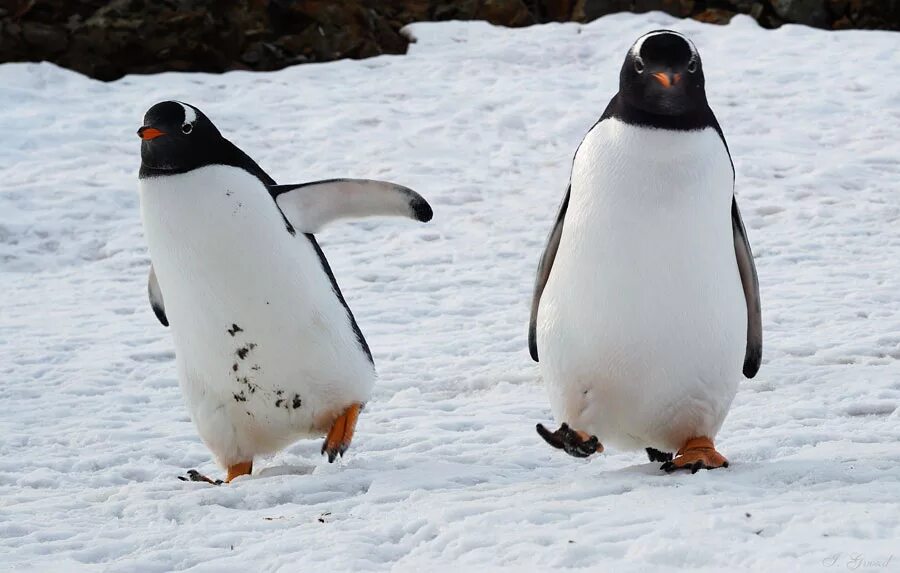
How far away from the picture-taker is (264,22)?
11.2m

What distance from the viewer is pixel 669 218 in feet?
10.7

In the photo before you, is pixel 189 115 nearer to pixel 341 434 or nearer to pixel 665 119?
pixel 341 434

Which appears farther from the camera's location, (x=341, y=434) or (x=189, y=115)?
(x=341, y=434)

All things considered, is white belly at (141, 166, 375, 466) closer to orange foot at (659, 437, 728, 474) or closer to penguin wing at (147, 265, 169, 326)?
penguin wing at (147, 265, 169, 326)

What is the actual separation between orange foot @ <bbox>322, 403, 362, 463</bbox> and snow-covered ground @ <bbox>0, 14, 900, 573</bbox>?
5 cm

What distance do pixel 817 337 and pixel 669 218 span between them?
230cm

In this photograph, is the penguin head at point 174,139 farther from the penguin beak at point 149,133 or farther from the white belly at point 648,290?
the white belly at point 648,290

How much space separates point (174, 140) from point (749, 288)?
1.78 metres

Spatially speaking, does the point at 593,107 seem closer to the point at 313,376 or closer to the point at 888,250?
the point at 888,250

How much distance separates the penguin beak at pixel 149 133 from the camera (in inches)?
146

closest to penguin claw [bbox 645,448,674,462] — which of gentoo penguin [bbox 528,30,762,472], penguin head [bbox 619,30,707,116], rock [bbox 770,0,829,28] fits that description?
gentoo penguin [bbox 528,30,762,472]

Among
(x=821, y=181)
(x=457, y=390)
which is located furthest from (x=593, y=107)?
(x=457, y=390)

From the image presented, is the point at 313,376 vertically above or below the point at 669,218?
below
